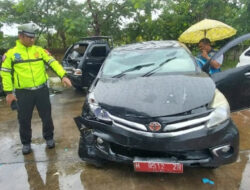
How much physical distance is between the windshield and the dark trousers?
3.08 ft

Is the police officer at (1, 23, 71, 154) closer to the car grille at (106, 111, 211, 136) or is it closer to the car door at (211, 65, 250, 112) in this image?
the car grille at (106, 111, 211, 136)

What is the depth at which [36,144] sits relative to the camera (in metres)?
4.19

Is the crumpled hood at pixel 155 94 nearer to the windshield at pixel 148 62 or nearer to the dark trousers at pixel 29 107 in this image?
the windshield at pixel 148 62

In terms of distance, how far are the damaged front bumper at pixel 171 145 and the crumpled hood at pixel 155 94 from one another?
222mm

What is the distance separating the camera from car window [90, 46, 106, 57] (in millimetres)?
7902

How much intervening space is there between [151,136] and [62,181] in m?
1.26

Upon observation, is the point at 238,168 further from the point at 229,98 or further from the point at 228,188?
the point at 229,98

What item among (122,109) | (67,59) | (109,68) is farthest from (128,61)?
(67,59)

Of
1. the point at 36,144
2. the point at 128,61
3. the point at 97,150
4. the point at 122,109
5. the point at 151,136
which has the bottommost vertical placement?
the point at 36,144

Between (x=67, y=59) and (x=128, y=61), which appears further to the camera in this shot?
(x=67, y=59)

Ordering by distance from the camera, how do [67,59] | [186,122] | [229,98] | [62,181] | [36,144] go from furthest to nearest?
[67,59], [36,144], [229,98], [62,181], [186,122]

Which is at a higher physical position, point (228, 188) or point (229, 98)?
point (229, 98)

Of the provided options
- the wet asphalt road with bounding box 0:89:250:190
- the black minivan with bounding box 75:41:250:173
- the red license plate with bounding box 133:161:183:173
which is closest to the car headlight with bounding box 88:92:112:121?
the black minivan with bounding box 75:41:250:173

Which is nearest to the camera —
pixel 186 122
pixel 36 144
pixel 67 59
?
pixel 186 122
